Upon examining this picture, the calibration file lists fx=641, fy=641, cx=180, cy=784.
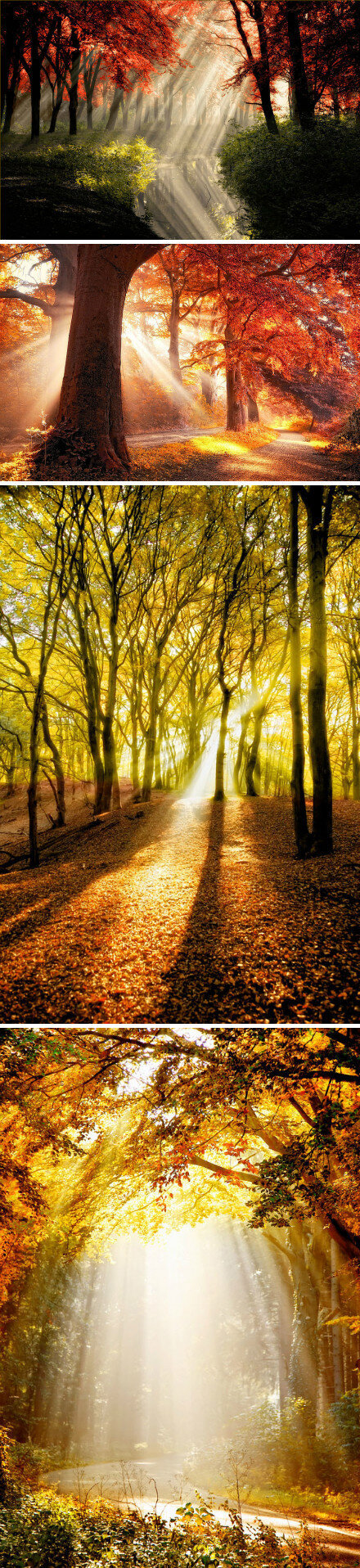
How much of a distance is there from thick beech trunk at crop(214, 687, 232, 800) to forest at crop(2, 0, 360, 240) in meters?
2.51

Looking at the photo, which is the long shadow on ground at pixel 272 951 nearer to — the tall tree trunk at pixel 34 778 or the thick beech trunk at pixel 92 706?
the thick beech trunk at pixel 92 706

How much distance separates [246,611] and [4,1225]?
225 inches

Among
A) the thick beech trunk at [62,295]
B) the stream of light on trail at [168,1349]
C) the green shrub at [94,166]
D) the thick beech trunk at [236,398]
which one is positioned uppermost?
the green shrub at [94,166]

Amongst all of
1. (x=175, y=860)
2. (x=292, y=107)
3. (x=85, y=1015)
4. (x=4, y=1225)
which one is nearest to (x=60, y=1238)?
(x=4, y=1225)

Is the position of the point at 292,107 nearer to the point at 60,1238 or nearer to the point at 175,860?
the point at 175,860

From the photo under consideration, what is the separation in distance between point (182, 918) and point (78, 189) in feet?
12.7

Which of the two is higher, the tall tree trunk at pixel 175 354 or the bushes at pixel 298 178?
the bushes at pixel 298 178

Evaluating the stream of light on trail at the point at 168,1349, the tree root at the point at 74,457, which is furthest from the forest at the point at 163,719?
the stream of light on trail at the point at 168,1349

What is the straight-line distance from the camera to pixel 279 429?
360 cm

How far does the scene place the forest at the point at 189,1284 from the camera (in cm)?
438

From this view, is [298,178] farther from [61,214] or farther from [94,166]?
[61,214]

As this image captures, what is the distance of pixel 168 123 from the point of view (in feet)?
11.5

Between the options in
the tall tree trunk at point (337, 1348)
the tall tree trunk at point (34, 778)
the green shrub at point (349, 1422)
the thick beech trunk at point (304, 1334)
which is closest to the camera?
the tall tree trunk at point (34, 778)

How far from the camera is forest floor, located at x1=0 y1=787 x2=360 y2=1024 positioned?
3.21m
